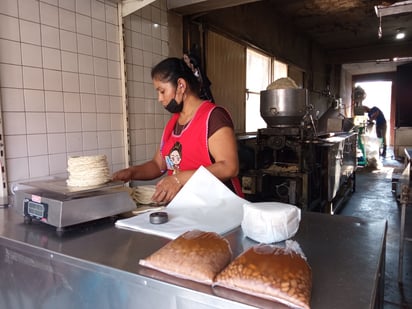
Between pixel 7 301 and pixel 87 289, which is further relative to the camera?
pixel 7 301

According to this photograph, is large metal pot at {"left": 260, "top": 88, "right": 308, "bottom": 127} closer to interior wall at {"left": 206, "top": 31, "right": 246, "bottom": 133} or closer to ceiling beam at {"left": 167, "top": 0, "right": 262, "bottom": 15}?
interior wall at {"left": 206, "top": 31, "right": 246, "bottom": 133}

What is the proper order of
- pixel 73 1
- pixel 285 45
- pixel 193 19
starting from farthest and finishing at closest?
pixel 285 45 → pixel 193 19 → pixel 73 1

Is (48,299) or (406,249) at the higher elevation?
(48,299)

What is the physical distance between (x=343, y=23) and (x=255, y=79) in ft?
10.3

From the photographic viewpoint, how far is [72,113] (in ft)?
Result: 6.76

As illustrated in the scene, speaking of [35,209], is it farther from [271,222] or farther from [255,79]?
[255,79]

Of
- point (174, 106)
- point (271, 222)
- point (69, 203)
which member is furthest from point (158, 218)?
point (174, 106)

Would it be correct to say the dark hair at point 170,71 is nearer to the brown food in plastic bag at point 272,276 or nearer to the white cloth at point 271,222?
the white cloth at point 271,222

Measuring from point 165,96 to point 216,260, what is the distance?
3.60ft

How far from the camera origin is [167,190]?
138 cm

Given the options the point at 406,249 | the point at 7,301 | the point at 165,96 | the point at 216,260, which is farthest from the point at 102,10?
the point at 406,249

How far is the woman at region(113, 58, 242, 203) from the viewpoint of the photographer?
5.22 feet

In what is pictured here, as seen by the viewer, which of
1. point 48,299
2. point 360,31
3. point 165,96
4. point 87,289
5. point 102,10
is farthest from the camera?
point 360,31

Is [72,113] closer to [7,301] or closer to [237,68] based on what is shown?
[7,301]
